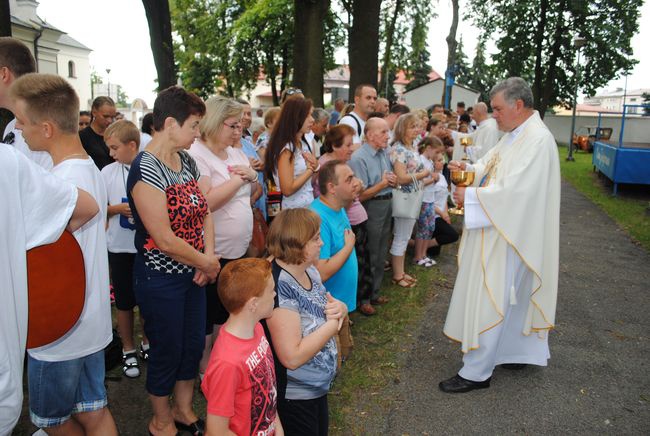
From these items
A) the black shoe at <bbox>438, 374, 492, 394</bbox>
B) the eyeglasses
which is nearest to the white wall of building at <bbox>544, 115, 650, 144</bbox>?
the black shoe at <bbox>438, 374, 492, 394</bbox>

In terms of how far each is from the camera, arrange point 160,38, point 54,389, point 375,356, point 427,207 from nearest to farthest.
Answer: point 54,389 → point 375,356 → point 427,207 → point 160,38

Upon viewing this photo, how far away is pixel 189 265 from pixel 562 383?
3010 millimetres

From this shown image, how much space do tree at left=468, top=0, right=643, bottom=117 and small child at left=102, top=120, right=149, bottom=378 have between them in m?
31.6

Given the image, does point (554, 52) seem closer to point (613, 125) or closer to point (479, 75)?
point (613, 125)

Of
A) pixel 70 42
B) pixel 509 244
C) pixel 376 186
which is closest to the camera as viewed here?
pixel 509 244

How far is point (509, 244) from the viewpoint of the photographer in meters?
3.65

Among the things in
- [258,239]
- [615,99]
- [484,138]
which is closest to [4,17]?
[258,239]

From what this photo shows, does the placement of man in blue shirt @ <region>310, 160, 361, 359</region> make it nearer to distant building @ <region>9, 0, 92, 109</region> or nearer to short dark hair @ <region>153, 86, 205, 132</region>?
short dark hair @ <region>153, 86, 205, 132</region>

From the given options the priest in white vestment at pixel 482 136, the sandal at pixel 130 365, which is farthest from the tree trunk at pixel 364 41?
the sandal at pixel 130 365

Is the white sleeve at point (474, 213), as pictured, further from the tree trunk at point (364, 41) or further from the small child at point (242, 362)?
the tree trunk at point (364, 41)

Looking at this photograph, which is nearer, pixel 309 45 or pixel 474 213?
pixel 474 213

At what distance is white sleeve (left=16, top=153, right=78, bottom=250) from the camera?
1.55 meters

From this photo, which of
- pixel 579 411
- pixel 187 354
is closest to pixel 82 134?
pixel 187 354

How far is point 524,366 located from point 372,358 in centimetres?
125
